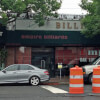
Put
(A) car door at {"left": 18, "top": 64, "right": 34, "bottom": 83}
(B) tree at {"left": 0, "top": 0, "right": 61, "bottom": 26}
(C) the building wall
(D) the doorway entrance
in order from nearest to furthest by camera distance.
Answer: (A) car door at {"left": 18, "top": 64, "right": 34, "bottom": 83}, (B) tree at {"left": 0, "top": 0, "right": 61, "bottom": 26}, (C) the building wall, (D) the doorway entrance

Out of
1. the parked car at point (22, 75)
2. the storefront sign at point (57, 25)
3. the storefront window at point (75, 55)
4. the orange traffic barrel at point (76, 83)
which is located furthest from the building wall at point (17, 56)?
the orange traffic barrel at point (76, 83)

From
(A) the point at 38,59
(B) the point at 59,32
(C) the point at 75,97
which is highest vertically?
(B) the point at 59,32

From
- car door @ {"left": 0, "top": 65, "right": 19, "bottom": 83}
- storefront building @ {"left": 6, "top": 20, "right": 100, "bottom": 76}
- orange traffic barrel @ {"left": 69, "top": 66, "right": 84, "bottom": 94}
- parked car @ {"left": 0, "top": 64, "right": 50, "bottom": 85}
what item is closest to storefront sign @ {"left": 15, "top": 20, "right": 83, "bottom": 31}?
storefront building @ {"left": 6, "top": 20, "right": 100, "bottom": 76}

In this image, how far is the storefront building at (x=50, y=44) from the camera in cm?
2402

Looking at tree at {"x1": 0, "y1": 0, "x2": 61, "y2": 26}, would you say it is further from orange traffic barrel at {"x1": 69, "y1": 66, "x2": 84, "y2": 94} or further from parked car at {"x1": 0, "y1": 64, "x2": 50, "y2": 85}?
orange traffic barrel at {"x1": 69, "y1": 66, "x2": 84, "y2": 94}

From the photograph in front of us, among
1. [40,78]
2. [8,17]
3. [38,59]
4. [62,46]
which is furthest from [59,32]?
[40,78]

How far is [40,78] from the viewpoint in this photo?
18234 millimetres

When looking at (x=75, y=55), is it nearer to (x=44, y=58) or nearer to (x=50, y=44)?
(x=50, y=44)

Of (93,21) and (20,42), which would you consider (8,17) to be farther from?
(93,21)

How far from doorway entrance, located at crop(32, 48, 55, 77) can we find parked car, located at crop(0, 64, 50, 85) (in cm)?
635

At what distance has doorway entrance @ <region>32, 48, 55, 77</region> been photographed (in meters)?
24.7

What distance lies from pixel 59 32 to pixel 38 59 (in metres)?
2.96

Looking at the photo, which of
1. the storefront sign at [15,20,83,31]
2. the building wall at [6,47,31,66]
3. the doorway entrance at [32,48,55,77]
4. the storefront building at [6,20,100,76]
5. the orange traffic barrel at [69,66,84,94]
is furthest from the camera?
the doorway entrance at [32,48,55,77]

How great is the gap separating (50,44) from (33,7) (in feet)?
12.4
